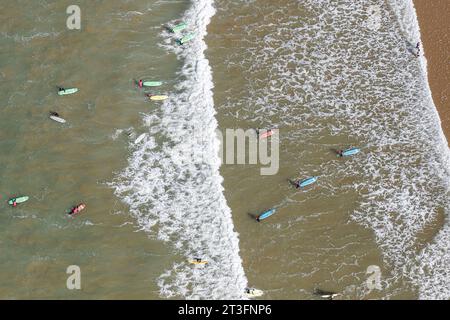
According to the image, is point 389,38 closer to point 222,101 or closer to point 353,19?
point 353,19

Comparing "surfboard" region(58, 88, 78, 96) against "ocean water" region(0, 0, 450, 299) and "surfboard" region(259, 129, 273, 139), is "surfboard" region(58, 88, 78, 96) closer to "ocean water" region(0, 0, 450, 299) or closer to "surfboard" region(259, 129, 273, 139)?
"ocean water" region(0, 0, 450, 299)

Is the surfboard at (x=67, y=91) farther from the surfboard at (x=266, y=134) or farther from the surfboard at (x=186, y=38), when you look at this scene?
the surfboard at (x=266, y=134)

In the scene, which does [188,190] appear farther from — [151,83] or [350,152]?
[350,152]

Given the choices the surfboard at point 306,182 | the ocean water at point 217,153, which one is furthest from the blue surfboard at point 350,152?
the surfboard at point 306,182

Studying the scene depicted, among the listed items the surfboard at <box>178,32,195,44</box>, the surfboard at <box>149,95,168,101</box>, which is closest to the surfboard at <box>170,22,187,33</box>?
the surfboard at <box>178,32,195,44</box>


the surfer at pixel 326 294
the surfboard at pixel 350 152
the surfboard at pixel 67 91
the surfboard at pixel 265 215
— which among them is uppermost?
the surfboard at pixel 67 91
